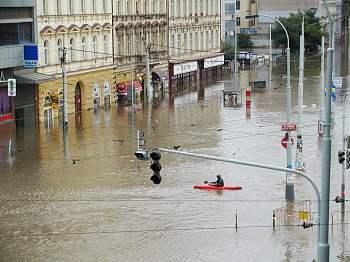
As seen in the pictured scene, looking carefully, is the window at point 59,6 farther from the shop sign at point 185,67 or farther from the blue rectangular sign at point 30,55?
the shop sign at point 185,67

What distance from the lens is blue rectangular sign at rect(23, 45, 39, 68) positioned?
63688 mm

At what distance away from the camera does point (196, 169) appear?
153 ft

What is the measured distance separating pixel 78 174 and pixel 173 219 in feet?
36.8

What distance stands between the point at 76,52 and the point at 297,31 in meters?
64.5

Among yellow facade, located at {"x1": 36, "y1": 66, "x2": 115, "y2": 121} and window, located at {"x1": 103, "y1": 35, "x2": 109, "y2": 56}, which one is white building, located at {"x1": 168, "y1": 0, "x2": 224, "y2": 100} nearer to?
yellow facade, located at {"x1": 36, "y1": 66, "x2": 115, "y2": 121}

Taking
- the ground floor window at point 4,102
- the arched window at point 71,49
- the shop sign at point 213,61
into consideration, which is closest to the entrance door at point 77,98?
the arched window at point 71,49

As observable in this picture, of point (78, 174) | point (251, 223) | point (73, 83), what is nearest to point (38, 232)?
point (251, 223)

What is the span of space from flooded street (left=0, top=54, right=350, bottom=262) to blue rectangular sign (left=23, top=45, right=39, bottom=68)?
14.2ft

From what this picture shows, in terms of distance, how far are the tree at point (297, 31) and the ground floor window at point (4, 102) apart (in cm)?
7221

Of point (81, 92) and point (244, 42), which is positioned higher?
point (244, 42)

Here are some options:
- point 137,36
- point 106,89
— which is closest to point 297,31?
point 137,36

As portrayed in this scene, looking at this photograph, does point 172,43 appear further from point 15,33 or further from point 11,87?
point 11,87

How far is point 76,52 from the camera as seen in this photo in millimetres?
72500

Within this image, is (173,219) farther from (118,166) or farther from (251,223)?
(118,166)
